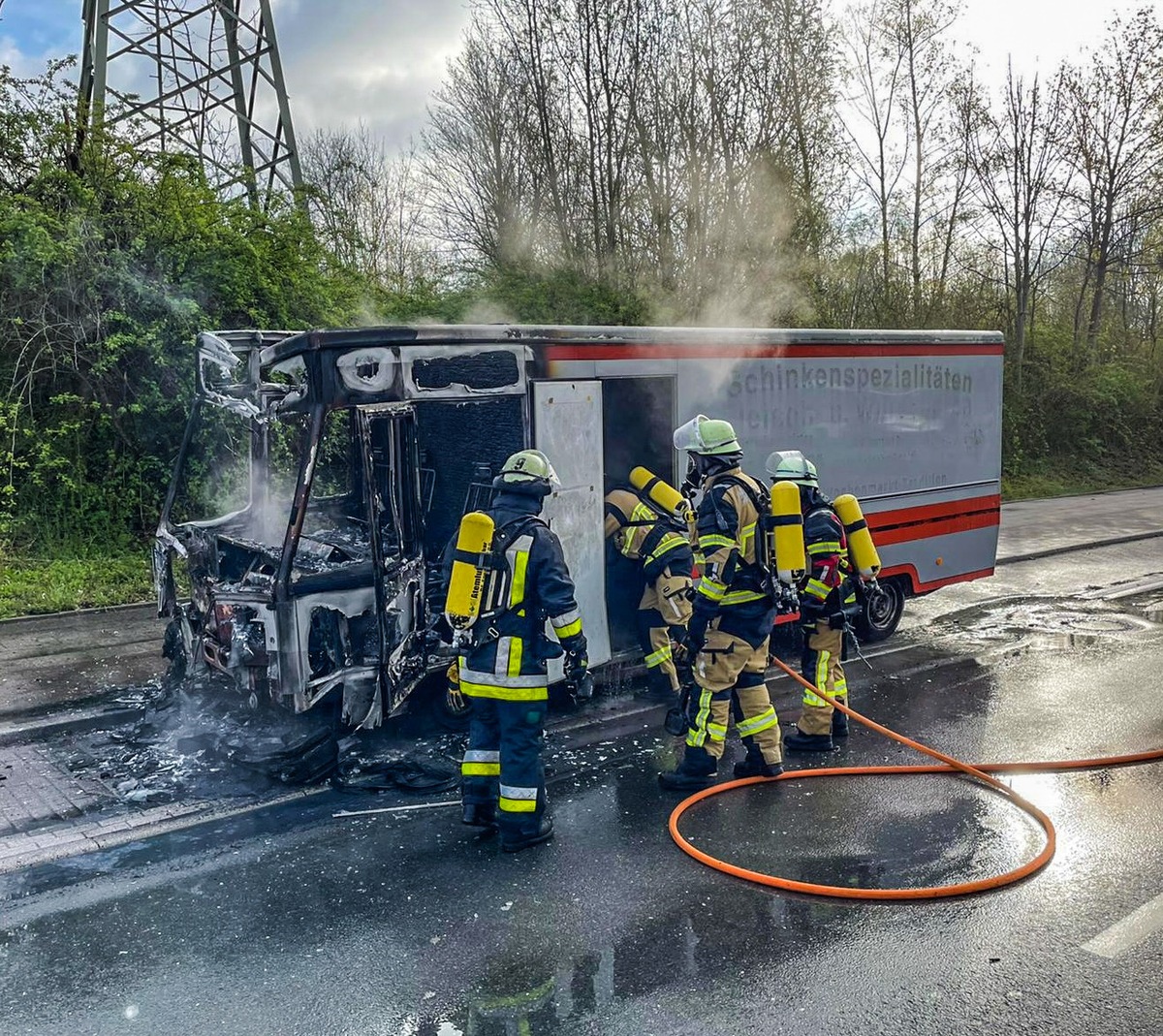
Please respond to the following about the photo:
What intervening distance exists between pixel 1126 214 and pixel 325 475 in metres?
26.3

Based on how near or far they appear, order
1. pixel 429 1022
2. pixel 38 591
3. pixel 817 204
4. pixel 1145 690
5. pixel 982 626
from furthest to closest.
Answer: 1. pixel 817 204
2. pixel 38 591
3. pixel 982 626
4. pixel 1145 690
5. pixel 429 1022

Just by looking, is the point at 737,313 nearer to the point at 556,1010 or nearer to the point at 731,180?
the point at 731,180

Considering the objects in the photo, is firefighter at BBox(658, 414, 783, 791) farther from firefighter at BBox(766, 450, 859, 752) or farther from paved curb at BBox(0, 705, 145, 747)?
paved curb at BBox(0, 705, 145, 747)

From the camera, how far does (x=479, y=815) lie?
5117mm

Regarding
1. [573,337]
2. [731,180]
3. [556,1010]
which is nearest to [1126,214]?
[731,180]

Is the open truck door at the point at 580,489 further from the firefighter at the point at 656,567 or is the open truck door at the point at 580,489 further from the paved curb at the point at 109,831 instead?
the paved curb at the point at 109,831

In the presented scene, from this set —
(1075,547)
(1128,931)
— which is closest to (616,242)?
(1075,547)

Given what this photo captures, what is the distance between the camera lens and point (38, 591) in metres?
10.8

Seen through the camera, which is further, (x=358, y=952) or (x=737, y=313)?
(x=737, y=313)

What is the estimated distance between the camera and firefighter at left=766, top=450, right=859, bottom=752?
629 cm

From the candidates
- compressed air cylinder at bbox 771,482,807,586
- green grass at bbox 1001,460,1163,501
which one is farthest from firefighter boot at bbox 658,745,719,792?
green grass at bbox 1001,460,1163,501

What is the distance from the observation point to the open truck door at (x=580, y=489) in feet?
21.6

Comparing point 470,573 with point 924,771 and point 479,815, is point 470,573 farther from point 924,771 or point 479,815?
point 924,771

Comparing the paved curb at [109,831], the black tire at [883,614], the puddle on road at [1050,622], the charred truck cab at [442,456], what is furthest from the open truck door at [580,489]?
the puddle on road at [1050,622]
